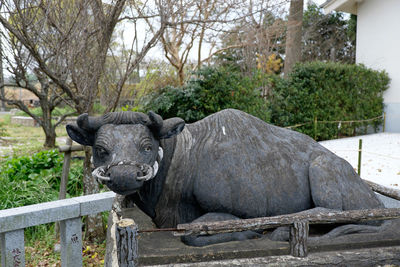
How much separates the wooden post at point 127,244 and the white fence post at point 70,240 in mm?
1870

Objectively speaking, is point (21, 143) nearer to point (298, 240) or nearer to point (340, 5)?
point (298, 240)

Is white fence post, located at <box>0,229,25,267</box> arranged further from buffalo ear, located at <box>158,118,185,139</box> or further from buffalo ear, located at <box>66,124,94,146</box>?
buffalo ear, located at <box>158,118,185,139</box>

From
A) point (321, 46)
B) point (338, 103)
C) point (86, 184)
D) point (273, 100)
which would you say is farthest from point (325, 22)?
point (86, 184)

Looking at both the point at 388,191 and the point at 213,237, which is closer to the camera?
the point at 213,237

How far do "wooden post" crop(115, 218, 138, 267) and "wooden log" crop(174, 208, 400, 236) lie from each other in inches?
9.1

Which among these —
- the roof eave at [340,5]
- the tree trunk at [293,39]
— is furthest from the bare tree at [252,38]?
the roof eave at [340,5]

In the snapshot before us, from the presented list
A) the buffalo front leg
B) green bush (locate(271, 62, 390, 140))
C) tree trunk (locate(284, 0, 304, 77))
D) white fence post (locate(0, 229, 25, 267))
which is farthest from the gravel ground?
white fence post (locate(0, 229, 25, 267))

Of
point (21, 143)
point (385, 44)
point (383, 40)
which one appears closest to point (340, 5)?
point (383, 40)

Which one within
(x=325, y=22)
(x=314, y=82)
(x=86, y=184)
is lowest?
(x=86, y=184)

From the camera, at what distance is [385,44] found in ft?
41.1

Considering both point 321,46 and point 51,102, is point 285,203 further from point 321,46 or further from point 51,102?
point 321,46

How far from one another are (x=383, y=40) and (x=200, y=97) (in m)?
9.64

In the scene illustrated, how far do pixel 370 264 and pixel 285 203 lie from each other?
1.96ft

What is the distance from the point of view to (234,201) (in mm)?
2041
